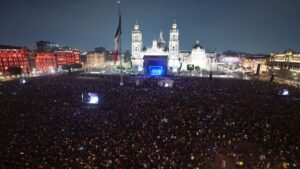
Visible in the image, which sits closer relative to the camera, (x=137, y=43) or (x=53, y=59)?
(x=53, y=59)

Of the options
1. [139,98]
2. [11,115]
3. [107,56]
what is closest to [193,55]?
[107,56]

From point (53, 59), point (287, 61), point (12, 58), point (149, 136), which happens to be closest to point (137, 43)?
point (53, 59)

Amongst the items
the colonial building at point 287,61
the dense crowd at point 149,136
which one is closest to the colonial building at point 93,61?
the colonial building at point 287,61

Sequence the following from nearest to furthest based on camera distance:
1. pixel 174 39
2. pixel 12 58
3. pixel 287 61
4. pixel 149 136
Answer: pixel 149 136 < pixel 12 58 < pixel 287 61 < pixel 174 39

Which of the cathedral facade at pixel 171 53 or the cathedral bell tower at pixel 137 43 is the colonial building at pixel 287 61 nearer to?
the cathedral facade at pixel 171 53

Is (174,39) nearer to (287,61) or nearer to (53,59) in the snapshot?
(287,61)

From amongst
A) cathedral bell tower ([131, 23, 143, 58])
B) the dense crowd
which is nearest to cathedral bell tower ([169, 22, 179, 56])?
cathedral bell tower ([131, 23, 143, 58])
